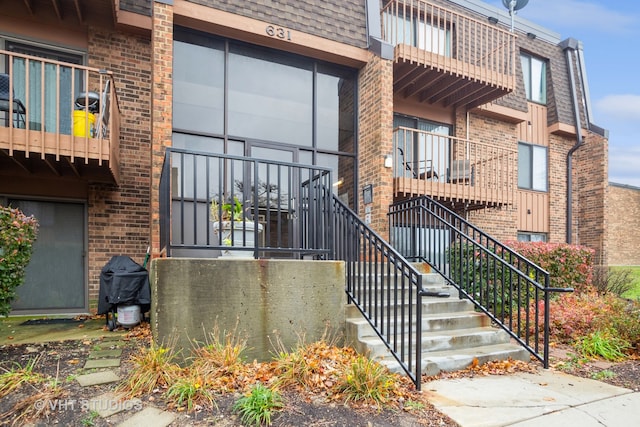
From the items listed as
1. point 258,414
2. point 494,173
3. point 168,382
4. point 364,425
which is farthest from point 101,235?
point 494,173

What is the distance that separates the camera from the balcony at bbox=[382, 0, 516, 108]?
25.9ft

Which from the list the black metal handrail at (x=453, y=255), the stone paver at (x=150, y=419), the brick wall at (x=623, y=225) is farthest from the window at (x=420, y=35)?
the brick wall at (x=623, y=225)

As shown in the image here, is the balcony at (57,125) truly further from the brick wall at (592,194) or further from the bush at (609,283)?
the brick wall at (592,194)

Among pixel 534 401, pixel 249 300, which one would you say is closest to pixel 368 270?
pixel 249 300

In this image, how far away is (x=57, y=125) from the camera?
5.02 metres

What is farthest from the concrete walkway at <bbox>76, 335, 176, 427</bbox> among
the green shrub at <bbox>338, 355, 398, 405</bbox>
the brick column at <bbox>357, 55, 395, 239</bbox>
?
the brick column at <bbox>357, 55, 395, 239</bbox>

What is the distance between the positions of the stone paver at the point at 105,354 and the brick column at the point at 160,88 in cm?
210

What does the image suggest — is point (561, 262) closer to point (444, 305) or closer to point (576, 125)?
point (444, 305)

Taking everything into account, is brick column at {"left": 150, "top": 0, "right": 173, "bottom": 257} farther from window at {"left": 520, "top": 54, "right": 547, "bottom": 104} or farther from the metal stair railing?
window at {"left": 520, "top": 54, "right": 547, "bottom": 104}

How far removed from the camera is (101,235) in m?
6.42

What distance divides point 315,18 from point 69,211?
5548mm

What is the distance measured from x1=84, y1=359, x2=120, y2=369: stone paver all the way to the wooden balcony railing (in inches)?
218

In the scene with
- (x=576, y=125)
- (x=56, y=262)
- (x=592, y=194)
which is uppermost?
(x=576, y=125)

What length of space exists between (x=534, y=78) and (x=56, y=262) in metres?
12.9
